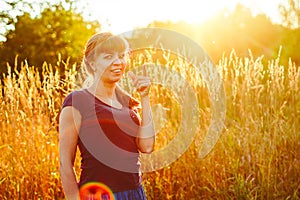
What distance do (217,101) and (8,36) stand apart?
18.2 feet

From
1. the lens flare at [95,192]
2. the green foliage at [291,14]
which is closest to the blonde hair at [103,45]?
the lens flare at [95,192]

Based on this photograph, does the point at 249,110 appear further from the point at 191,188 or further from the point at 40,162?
the point at 40,162

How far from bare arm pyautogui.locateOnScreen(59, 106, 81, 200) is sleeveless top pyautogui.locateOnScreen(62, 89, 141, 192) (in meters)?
0.03

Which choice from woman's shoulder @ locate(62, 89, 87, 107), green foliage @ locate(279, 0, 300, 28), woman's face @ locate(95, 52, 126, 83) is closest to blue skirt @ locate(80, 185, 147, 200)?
woman's shoulder @ locate(62, 89, 87, 107)

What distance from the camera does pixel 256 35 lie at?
69.3 feet

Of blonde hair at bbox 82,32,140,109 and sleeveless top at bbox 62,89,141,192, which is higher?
blonde hair at bbox 82,32,140,109

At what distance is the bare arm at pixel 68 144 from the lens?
207cm

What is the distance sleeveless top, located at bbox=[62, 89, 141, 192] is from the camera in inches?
82.9

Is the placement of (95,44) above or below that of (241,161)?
above

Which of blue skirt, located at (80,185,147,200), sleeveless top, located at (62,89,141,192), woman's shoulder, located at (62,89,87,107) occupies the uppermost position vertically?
woman's shoulder, located at (62,89,87,107)

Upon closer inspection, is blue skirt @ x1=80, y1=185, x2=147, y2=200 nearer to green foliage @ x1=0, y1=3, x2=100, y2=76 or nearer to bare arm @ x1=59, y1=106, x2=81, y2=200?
bare arm @ x1=59, y1=106, x2=81, y2=200

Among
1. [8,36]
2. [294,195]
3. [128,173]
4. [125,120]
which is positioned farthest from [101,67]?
[8,36]

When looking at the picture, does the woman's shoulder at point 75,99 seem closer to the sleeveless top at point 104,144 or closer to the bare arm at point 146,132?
the sleeveless top at point 104,144

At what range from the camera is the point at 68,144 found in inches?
82.4
